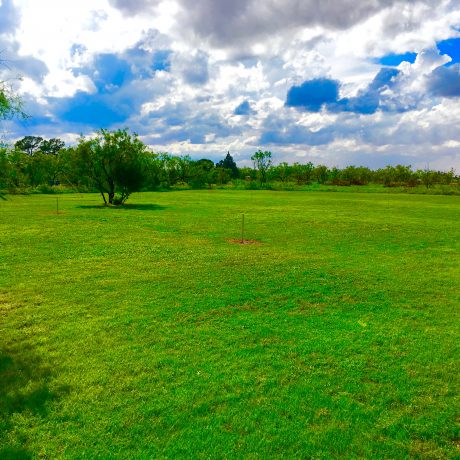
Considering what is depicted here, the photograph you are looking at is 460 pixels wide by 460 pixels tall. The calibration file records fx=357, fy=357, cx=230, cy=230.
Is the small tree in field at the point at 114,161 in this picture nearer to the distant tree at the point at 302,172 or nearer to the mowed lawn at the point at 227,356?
A: the mowed lawn at the point at 227,356

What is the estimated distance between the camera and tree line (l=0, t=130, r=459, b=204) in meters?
33.9

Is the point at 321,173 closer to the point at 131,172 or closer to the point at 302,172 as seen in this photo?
the point at 302,172

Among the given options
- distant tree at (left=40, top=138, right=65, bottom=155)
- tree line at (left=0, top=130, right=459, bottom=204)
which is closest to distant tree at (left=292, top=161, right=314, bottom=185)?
tree line at (left=0, top=130, right=459, bottom=204)

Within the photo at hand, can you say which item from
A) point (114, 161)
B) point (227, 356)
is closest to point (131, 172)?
point (114, 161)

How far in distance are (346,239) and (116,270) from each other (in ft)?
38.1

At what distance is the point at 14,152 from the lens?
28.1ft

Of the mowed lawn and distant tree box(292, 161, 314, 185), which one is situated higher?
distant tree box(292, 161, 314, 185)

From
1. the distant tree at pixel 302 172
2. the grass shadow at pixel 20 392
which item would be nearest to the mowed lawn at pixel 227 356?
the grass shadow at pixel 20 392

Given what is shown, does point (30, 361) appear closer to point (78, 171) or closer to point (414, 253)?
point (414, 253)

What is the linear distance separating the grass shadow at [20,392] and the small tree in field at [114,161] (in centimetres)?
2929

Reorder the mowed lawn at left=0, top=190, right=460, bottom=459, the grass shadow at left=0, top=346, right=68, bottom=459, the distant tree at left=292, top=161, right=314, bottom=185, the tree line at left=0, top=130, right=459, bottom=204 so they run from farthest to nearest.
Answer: the distant tree at left=292, top=161, right=314, bottom=185 < the tree line at left=0, top=130, right=459, bottom=204 < the mowed lawn at left=0, top=190, right=460, bottom=459 < the grass shadow at left=0, top=346, right=68, bottom=459

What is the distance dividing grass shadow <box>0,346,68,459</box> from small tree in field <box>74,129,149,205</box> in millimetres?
29290

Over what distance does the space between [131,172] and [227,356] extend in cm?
3040

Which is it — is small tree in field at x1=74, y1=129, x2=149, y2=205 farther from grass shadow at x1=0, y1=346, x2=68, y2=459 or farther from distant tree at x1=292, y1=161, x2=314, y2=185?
distant tree at x1=292, y1=161, x2=314, y2=185
